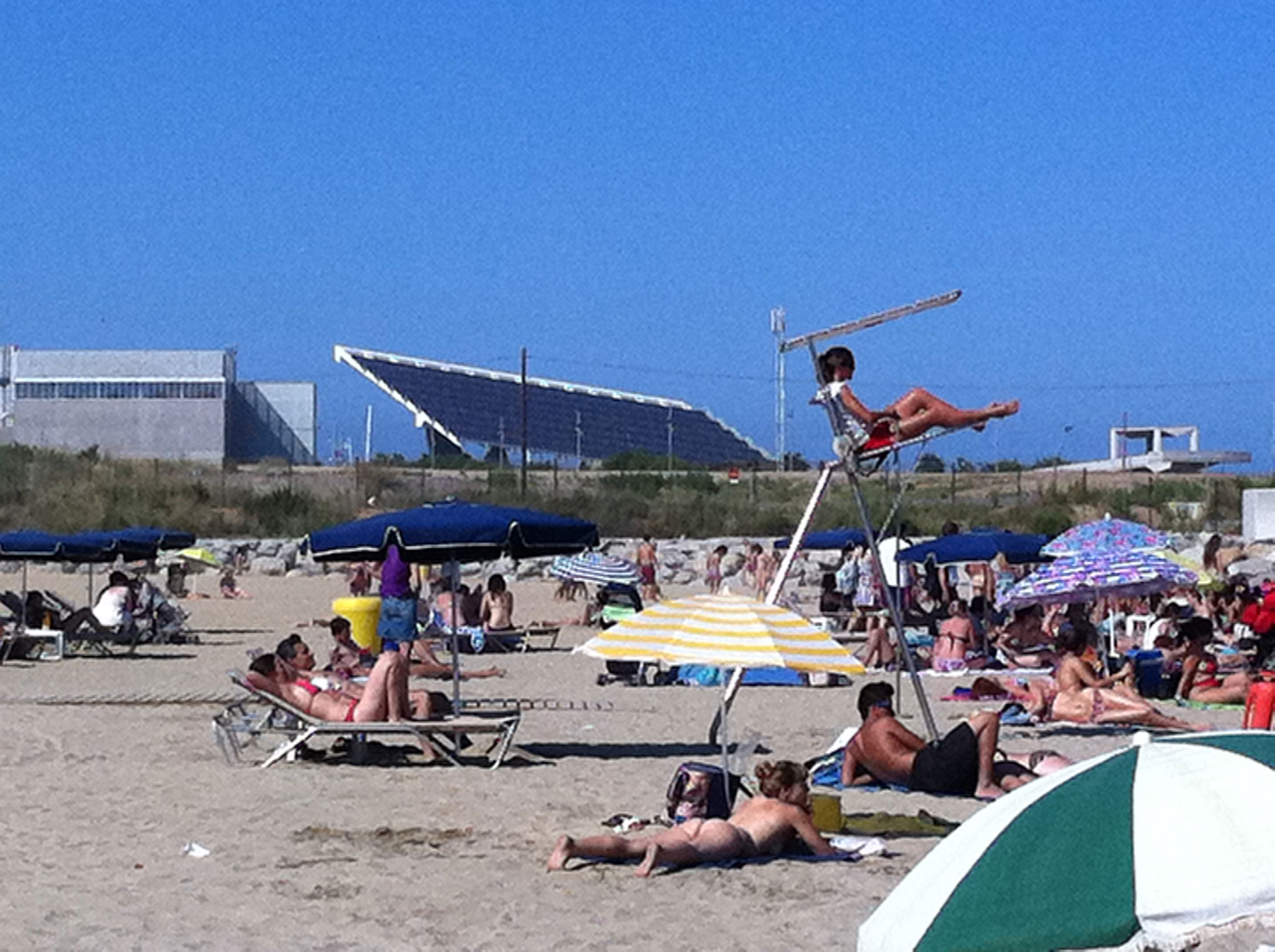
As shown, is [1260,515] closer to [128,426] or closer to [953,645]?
[953,645]

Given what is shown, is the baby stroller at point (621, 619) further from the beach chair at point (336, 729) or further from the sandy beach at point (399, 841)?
the beach chair at point (336, 729)

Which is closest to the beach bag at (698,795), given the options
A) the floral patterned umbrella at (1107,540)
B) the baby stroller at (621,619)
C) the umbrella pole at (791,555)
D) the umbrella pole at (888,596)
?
the umbrella pole at (791,555)

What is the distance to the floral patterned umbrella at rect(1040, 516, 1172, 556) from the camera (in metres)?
16.7

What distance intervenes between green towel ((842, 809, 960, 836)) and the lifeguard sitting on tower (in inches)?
71.9

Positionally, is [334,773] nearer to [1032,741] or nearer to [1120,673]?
[1032,741]

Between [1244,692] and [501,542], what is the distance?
6.33 m

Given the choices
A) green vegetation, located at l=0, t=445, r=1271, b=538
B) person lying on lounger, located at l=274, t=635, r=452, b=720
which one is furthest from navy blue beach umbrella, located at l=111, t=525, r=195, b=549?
green vegetation, located at l=0, t=445, r=1271, b=538

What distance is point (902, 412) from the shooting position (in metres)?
9.67

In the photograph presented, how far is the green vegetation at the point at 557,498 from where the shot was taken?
150 ft

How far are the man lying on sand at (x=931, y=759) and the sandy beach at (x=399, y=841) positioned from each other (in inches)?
4.6

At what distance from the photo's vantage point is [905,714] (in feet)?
47.8

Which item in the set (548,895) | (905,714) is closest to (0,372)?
(905,714)

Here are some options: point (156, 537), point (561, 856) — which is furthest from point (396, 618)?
point (561, 856)

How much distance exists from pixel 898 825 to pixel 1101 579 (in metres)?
6.38
